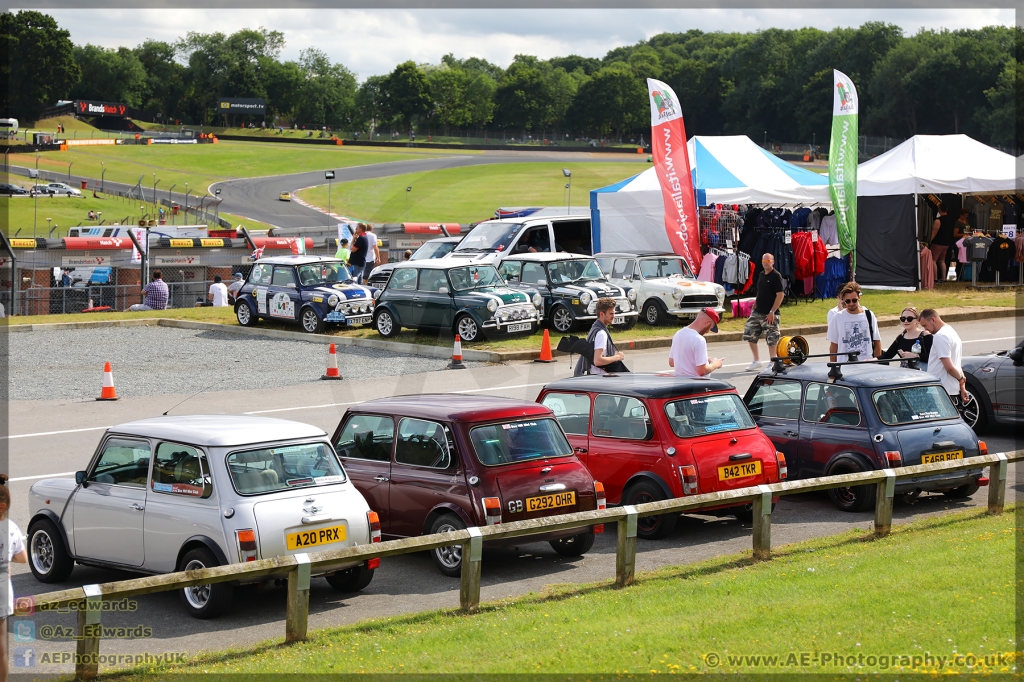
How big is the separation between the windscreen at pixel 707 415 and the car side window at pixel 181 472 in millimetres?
4339

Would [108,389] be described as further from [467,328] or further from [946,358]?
[946,358]

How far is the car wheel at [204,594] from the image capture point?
816cm

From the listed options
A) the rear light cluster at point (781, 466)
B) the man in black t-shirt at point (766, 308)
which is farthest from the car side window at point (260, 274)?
the rear light cluster at point (781, 466)

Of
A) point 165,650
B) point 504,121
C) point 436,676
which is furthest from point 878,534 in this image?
Result: point 504,121

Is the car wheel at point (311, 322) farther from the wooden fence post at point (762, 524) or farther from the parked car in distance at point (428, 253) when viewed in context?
the wooden fence post at point (762, 524)

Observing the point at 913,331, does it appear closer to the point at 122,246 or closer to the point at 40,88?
the point at 122,246

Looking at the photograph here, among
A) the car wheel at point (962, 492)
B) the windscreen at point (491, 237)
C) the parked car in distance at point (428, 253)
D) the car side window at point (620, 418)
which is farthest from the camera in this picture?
the parked car in distance at point (428, 253)

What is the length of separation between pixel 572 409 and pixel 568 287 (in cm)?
1361

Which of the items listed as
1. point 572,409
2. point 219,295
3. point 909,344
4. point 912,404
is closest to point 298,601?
point 572,409

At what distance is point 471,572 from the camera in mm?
7855

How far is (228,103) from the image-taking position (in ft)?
484

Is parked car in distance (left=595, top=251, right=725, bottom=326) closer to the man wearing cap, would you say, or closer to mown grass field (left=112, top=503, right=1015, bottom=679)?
the man wearing cap

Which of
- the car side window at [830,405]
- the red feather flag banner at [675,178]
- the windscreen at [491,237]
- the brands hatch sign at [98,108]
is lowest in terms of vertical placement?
the car side window at [830,405]

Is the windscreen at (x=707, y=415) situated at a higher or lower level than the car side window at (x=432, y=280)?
lower
